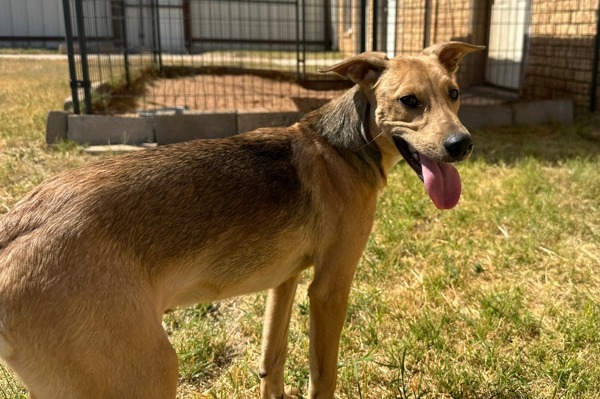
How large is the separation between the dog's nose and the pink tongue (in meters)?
0.12

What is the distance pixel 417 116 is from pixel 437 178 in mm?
293

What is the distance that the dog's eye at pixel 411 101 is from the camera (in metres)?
2.53

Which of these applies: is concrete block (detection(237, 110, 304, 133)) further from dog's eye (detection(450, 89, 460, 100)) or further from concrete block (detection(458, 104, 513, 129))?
dog's eye (detection(450, 89, 460, 100))

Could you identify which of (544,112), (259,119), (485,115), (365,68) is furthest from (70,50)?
(544,112)

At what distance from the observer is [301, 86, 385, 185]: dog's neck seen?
264 centimetres

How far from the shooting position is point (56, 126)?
673 centimetres

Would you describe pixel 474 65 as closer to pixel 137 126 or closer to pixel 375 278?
pixel 137 126

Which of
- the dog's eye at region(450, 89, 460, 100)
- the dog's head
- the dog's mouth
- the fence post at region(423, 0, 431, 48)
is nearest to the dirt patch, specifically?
the fence post at region(423, 0, 431, 48)

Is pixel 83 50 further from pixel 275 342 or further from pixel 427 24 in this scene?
pixel 427 24

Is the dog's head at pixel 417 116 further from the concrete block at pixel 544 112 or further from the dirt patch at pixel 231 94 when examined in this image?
the concrete block at pixel 544 112

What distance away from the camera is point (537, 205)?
15.8 feet

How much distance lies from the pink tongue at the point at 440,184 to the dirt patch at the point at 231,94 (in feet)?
17.3

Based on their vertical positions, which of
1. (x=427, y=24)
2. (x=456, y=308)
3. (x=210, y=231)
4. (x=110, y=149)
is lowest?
(x=456, y=308)

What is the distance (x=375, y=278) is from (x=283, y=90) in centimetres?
686
